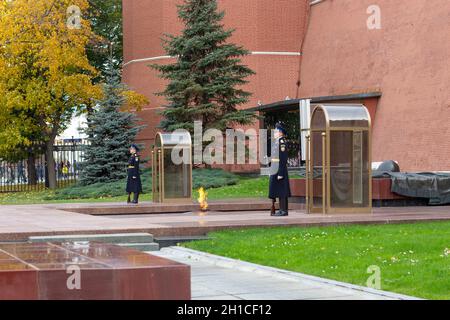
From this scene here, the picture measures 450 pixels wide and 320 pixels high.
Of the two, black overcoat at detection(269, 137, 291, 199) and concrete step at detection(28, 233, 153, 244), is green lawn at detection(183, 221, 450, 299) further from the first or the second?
black overcoat at detection(269, 137, 291, 199)

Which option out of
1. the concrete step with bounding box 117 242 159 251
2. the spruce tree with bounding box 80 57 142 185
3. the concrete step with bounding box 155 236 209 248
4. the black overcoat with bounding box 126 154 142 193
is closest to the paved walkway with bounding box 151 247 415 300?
the concrete step with bounding box 117 242 159 251

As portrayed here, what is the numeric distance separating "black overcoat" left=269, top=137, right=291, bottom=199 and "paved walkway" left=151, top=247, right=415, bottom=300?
5920mm

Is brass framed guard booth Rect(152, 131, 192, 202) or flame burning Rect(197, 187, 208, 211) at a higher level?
brass framed guard booth Rect(152, 131, 192, 202)

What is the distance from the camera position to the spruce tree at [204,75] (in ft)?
105

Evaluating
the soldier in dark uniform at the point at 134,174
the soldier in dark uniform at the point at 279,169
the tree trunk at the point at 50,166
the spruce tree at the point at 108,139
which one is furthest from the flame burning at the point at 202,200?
the tree trunk at the point at 50,166

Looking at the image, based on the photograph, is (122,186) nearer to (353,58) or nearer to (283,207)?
(353,58)

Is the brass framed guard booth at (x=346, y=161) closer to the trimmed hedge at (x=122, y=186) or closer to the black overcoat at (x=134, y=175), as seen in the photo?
the black overcoat at (x=134, y=175)

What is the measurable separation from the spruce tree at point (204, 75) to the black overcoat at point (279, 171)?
14051 mm

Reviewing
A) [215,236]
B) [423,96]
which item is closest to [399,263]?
[215,236]

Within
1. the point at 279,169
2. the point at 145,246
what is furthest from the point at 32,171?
the point at 145,246

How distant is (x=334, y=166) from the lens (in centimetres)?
1806

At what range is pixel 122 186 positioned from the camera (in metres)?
30.4

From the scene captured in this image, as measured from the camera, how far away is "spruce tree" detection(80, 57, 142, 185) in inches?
1297

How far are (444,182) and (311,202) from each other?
4.35 metres
